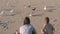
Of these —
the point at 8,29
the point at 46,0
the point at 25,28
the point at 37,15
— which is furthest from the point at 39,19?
the point at 25,28

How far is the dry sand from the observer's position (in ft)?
48.8

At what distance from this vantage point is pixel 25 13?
1786 centimetres

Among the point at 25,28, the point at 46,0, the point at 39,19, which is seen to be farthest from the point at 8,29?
the point at 46,0

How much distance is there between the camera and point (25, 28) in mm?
8969

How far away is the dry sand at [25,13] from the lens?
48.8 feet

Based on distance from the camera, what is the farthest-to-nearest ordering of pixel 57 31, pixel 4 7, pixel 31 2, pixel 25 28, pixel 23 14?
pixel 31 2 → pixel 4 7 → pixel 23 14 → pixel 57 31 → pixel 25 28

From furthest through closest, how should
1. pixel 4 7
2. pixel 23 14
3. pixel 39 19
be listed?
pixel 4 7
pixel 23 14
pixel 39 19

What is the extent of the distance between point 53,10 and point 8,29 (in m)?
4.59

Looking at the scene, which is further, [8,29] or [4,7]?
[4,7]

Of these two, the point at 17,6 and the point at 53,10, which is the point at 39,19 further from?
the point at 17,6

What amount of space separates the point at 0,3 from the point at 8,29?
683cm

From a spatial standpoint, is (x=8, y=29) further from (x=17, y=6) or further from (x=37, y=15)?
(x=17, y=6)

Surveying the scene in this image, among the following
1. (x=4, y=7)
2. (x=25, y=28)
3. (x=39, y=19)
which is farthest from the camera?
(x=4, y=7)

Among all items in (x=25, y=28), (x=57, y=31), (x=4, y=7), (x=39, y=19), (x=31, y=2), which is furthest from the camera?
(x=31, y=2)
